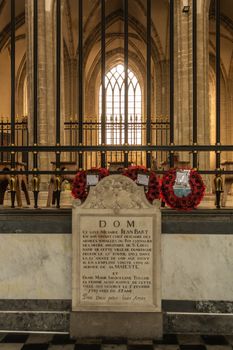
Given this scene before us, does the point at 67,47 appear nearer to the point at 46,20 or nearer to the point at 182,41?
the point at 46,20

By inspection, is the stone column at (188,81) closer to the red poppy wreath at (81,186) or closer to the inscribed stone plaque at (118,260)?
the red poppy wreath at (81,186)

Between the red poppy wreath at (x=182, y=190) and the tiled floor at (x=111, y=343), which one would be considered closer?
the tiled floor at (x=111, y=343)

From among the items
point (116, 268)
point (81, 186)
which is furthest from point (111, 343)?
point (81, 186)

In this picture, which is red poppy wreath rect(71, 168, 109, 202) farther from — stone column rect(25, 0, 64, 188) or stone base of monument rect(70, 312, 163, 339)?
stone column rect(25, 0, 64, 188)

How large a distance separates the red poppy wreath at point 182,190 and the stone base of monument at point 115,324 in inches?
40.5

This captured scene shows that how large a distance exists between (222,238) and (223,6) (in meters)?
19.2

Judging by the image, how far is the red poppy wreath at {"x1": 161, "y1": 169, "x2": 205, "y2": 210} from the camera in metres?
3.83

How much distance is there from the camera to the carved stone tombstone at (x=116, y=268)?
345cm

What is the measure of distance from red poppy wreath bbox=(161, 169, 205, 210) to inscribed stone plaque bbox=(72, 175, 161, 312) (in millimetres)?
412

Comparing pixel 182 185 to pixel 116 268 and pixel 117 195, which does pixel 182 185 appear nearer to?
pixel 117 195

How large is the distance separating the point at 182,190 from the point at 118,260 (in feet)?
3.03

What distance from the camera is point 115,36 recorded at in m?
24.6

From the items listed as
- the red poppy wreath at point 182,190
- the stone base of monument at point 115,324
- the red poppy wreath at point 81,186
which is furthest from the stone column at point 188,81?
the stone base of monument at point 115,324

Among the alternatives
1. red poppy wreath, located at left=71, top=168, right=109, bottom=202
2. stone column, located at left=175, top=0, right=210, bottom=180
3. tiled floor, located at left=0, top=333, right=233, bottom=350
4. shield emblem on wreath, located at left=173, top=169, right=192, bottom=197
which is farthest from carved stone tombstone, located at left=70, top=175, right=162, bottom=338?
stone column, located at left=175, top=0, right=210, bottom=180
